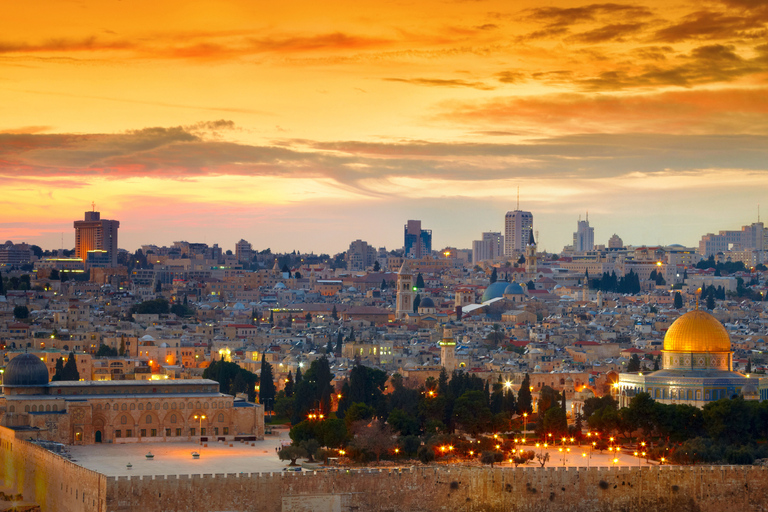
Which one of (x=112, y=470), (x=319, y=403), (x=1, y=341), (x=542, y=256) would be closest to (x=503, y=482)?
(x=112, y=470)

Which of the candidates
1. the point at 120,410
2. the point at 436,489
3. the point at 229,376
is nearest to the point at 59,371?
the point at 229,376

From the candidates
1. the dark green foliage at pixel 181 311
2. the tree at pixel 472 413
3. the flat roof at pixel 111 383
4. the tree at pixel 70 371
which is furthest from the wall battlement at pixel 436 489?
the dark green foliage at pixel 181 311

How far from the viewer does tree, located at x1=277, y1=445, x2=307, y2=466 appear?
4659 centimetres

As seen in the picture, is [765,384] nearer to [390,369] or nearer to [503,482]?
[503,482]

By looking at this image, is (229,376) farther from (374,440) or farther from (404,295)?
(404,295)

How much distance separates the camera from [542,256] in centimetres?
19562

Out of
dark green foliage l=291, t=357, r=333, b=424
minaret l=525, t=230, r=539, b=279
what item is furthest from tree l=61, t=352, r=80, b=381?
minaret l=525, t=230, r=539, b=279

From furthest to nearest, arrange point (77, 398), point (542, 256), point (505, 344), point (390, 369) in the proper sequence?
1. point (542, 256)
2. point (505, 344)
3. point (390, 369)
4. point (77, 398)

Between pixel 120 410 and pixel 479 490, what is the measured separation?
1649cm

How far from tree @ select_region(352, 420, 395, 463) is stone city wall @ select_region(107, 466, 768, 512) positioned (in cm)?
452

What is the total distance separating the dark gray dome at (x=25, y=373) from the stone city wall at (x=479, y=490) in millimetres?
14056

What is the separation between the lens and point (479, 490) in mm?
43750

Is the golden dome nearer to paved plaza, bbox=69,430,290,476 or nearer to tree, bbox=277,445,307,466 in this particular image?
paved plaza, bbox=69,430,290,476

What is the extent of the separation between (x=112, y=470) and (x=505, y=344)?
5918 centimetres
